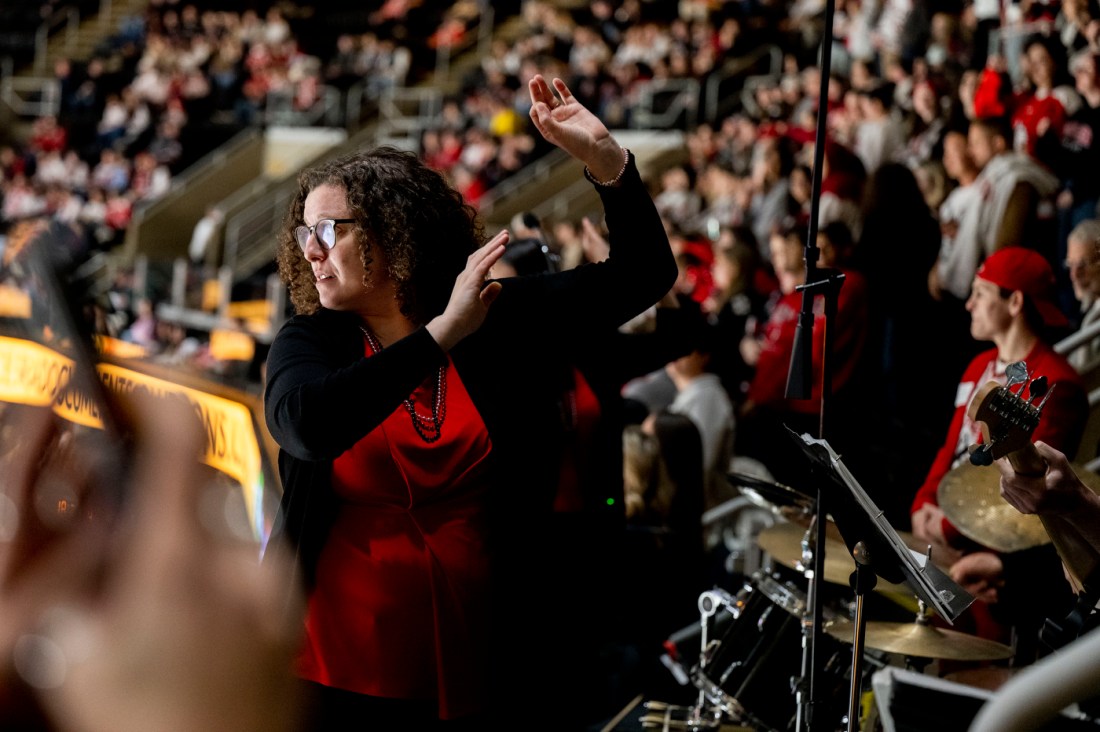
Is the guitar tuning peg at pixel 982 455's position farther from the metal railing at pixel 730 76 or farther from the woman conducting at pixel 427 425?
the metal railing at pixel 730 76

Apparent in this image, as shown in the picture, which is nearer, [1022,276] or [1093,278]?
[1022,276]

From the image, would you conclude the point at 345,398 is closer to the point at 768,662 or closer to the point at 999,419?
the point at 999,419

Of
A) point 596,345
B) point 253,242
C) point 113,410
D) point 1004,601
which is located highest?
point 113,410

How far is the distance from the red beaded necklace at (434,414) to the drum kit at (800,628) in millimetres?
1315

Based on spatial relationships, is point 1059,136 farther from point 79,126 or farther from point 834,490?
point 79,126

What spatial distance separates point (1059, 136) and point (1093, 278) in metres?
1.71

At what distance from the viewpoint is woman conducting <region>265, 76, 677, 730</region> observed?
200cm

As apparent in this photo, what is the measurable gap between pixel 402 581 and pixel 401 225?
1.99 ft

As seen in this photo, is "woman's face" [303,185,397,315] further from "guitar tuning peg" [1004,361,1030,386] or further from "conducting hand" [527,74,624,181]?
"guitar tuning peg" [1004,361,1030,386]

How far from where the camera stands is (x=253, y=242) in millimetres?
15664

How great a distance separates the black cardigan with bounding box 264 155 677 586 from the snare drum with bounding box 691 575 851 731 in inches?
54.2

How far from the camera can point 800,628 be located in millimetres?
3391

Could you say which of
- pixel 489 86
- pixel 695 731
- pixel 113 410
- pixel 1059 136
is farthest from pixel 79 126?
pixel 113 410

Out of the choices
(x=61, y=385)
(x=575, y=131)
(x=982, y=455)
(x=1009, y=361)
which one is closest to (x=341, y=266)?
(x=575, y=131)
